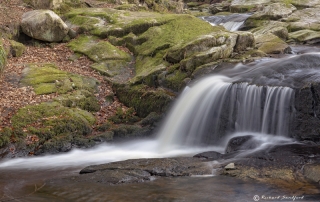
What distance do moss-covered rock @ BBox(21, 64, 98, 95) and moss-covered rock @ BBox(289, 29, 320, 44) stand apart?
10530 mm

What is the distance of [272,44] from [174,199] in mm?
10372

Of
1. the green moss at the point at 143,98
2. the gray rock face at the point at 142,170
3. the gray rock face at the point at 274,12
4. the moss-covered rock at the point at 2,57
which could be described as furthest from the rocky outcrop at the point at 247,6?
the gray rock face at the point at 142,170

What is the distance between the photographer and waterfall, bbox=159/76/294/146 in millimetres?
9206

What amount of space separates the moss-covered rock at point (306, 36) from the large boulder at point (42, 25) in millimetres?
11410

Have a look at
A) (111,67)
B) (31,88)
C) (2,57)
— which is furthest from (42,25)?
(31,88)

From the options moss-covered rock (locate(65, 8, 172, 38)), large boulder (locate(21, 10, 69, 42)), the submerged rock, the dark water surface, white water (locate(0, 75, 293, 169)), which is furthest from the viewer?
moss-covered rock (locate(65, 8, 172, 38))

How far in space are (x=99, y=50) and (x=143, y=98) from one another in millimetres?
4076

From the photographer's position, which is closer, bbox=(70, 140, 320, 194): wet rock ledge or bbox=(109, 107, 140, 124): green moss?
bbox=(70, 140, 320, 194): wet rock ledge

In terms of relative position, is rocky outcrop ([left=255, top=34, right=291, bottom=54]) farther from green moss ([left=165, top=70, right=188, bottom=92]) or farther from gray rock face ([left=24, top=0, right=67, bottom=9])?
gray rock face ([left=24, top=0, right=67, bottom=9])

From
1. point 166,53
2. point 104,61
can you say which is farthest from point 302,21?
point 104,61

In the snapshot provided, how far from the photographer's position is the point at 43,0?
1792cm

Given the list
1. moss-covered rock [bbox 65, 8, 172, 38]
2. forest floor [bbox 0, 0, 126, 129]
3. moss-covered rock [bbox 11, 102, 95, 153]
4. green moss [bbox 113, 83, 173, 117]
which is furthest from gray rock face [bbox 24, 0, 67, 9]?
moss-covered rock [bbox 11, 102, 95, 153]

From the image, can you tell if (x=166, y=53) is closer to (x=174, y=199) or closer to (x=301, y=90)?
(x=301, y=90)

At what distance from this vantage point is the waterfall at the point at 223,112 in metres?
9.21
